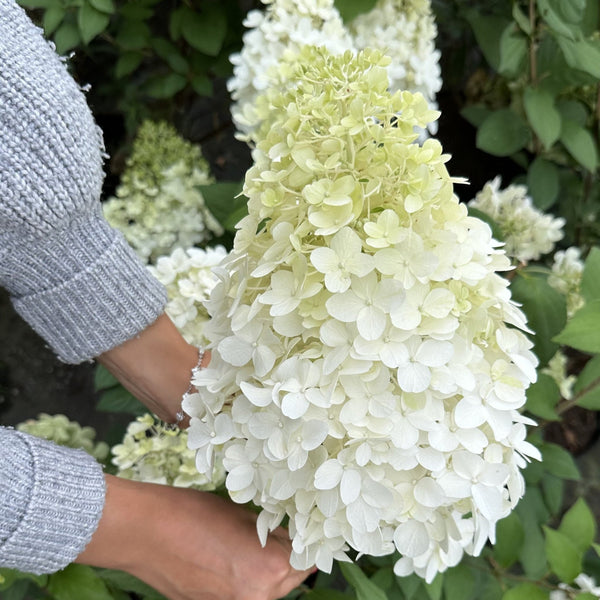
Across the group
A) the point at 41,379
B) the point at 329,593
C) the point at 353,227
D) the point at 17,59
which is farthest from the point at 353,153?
the point at 41,379

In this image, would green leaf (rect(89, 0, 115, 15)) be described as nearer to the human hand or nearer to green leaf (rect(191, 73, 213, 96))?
green leaf (rect(191, 73, 213, 96))

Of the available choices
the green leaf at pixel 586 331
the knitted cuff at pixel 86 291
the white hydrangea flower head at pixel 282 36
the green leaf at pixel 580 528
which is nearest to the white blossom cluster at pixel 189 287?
the knitted cuff at pixel 86 291

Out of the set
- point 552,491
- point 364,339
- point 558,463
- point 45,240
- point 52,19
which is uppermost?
point 52,19

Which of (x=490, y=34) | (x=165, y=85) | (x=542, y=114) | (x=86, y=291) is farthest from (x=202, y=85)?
(x=86, y=291)

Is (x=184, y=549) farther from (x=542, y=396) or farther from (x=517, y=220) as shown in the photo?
(x=517, y=220)

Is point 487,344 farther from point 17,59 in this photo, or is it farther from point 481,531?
point 17,59

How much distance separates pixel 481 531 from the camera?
0.51 metres

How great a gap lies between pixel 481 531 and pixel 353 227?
0.86 ft

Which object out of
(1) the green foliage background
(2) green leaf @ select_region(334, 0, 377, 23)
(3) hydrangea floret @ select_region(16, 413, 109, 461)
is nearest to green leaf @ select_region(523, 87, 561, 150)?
(1) the green foliage background

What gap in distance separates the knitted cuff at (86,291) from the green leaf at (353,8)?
1.67 feet

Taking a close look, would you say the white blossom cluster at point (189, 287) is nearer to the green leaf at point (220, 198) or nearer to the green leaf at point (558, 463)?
the green leaf at point (220, 198)

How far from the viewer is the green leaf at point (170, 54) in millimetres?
1271

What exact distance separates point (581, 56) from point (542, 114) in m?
0.13

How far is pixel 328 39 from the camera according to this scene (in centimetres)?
86
